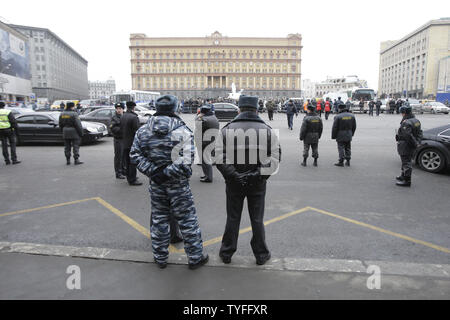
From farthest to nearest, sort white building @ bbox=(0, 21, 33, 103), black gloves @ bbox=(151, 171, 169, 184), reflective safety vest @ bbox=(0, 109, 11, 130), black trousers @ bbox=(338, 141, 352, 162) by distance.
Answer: white building @ bbox=(0, 21, 33, 103) < reflective safety vest @ bbox=(0, 109, 11, 130) < black trousers @ bbox=(338, 141, 352, 162) < black gloves @ bbox=(151, 171, 169, 184)

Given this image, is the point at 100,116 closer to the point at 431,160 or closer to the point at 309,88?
the point at 431,160

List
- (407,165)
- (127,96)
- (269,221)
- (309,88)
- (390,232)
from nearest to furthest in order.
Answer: (390,232) < (269,221) < (407,165) < (127,96) < (309,88)

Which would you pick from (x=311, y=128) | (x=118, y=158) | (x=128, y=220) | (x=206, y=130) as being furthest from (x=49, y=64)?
(x=128, y=220)

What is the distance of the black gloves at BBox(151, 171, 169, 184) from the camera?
3.41 m

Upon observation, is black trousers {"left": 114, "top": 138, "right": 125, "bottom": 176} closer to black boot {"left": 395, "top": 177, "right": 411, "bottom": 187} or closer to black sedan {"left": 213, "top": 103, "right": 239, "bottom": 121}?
black boot {"left": 395, "top": 177, "right": 411, "bottom": 187}

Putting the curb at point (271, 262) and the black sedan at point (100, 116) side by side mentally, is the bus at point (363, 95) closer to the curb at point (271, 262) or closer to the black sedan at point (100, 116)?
the black sedan at point (100, 116)

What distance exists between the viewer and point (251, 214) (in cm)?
360

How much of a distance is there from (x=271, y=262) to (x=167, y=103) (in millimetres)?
2045

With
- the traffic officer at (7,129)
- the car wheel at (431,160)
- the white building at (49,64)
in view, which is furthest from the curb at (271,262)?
the white building at (49,64)

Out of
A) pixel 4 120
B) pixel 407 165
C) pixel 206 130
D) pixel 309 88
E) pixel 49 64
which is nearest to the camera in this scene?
pixel 407 165

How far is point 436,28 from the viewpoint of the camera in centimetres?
9219

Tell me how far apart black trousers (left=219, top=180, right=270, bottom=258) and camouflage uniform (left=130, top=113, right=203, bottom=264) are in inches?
13.1

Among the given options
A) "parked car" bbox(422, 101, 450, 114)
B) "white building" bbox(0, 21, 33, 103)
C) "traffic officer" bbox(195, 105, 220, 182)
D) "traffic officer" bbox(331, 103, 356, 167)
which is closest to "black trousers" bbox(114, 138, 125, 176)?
"traffic officer" bbox(195, 105, 220, 182)

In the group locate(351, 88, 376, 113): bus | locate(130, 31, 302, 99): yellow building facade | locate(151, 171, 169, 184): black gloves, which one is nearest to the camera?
locate(151, 171, 169, 184): black gloves
